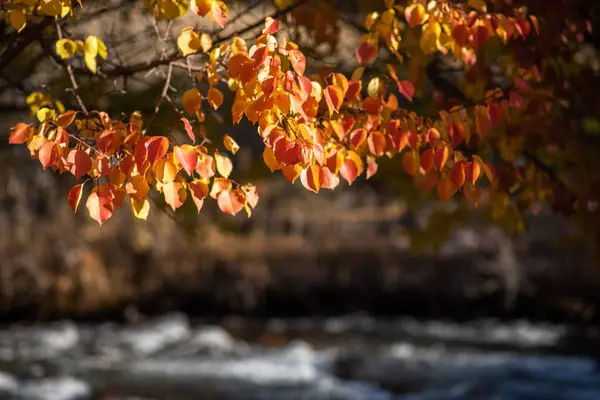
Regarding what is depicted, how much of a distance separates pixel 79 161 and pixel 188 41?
0.80 meters

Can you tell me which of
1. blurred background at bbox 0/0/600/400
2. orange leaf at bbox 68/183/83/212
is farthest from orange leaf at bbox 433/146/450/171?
blurred background at bbox 0/0/600/400

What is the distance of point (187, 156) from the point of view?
3547 mm

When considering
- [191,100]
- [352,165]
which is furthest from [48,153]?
[352,165]

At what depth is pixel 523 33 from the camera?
432cm

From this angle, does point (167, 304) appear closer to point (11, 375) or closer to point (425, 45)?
point (11, 375)

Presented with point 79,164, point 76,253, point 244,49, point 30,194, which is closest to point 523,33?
point 244,49

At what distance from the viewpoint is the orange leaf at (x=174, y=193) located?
11.9 feet

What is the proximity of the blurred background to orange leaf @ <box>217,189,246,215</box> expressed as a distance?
24.0 ft

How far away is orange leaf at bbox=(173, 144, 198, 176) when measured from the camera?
138 inches

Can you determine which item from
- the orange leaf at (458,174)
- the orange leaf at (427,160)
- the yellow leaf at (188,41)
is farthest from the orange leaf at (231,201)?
the orange leaf at (458,174)

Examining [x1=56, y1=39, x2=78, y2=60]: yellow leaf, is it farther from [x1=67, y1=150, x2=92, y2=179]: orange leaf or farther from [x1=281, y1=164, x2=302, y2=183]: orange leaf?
[x1=281, y1=164, x2=302, y2=183]: orange leaf

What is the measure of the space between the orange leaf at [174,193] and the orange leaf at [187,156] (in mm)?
151

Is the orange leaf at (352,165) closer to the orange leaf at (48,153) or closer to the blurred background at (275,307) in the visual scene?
the orange leaf at (48,153)

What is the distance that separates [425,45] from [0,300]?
538 inches
